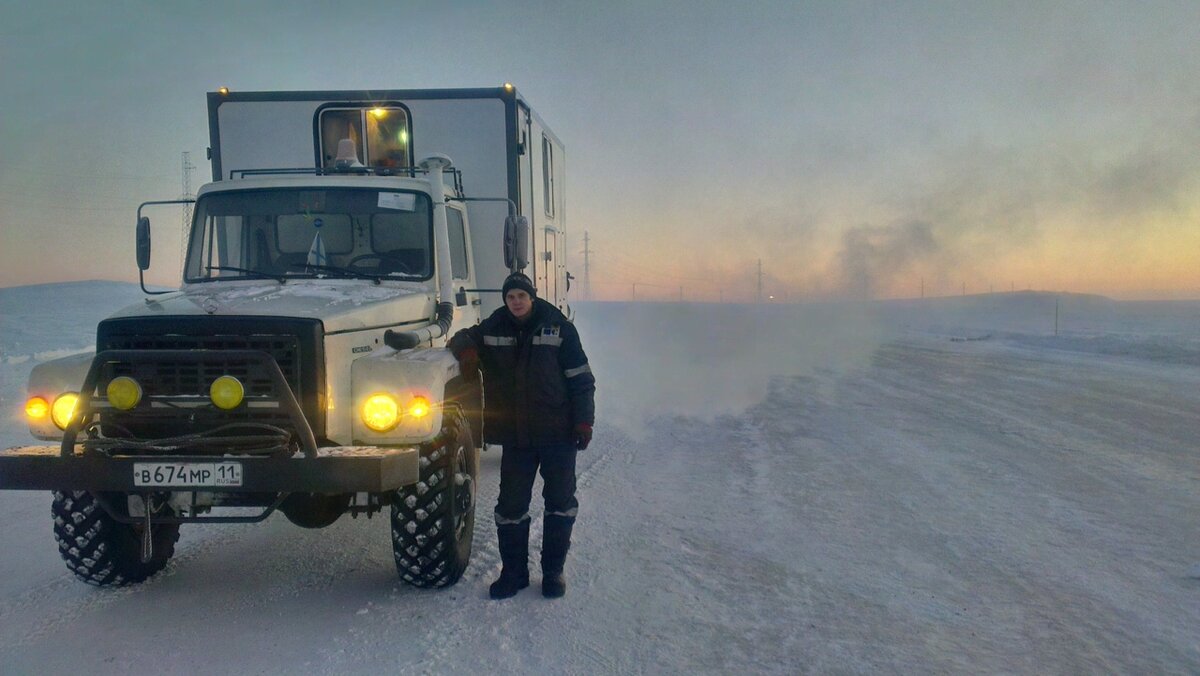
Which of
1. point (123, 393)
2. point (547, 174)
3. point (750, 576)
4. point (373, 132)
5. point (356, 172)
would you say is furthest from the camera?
point (547, 174)

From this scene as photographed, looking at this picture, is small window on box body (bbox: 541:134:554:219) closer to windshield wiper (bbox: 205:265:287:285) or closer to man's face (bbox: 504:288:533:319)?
windshield wiper (bbox: 205:265:287:285)

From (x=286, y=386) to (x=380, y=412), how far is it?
1.94ft

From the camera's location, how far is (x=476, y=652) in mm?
3926

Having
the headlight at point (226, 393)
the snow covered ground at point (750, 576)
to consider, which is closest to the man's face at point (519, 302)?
the headlight at point (226, 393)

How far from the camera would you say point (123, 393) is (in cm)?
403

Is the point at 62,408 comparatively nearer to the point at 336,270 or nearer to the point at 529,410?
the point at 336,270

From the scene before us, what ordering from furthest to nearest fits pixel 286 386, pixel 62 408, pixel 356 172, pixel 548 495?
pixel 356 172 < pixel 548 495 < pixel 62 408 < pixel 286 386

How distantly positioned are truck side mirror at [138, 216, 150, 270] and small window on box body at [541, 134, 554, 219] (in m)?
3.59

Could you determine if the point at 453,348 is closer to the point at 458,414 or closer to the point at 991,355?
the point at 458,414

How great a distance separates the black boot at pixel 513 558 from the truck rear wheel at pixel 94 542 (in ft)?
7.38

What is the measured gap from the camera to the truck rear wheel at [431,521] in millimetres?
4602

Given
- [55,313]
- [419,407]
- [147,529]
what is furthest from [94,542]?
[55,313]

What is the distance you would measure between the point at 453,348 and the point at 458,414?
1.67ft

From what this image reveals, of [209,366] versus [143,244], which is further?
[143,244]
